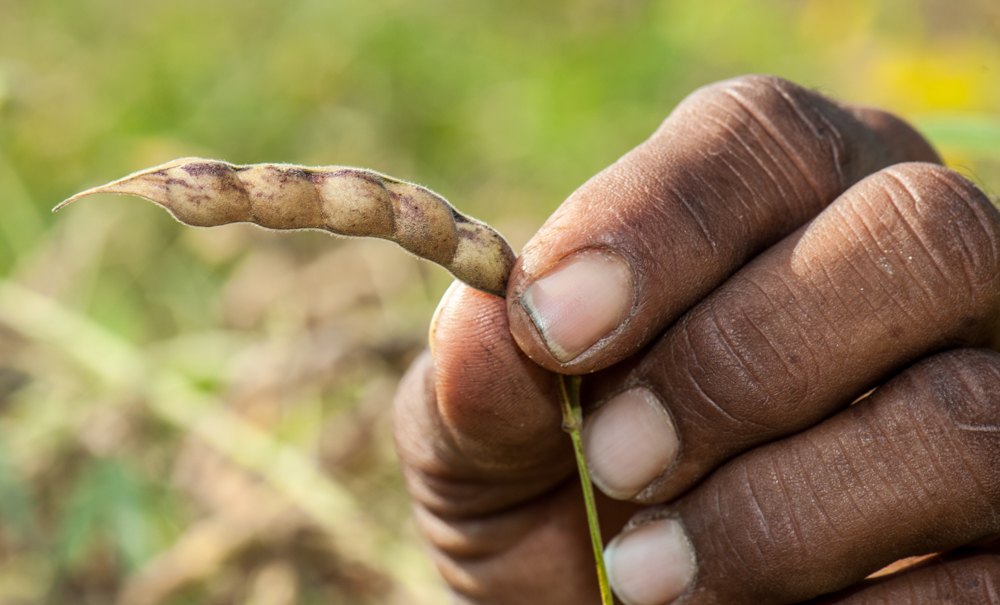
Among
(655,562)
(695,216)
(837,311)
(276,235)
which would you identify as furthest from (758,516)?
(276,235)

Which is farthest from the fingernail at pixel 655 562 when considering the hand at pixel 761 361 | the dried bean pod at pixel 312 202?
the dried bean pod at pixel 312 202

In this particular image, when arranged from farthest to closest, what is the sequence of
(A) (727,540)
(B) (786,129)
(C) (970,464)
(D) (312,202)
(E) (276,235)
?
1. (E) (276,235)
2. (B) (786,129)
3. (A) (727,540)
4. (C) (970,464)
5. (D) (312,202)

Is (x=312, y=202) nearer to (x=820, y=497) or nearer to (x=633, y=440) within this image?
(x=633, y=440)

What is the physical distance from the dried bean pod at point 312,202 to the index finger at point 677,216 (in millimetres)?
112

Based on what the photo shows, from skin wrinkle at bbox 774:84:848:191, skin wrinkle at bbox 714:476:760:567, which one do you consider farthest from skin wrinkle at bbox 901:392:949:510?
skin wrinkle at bbox 774:84:848:191

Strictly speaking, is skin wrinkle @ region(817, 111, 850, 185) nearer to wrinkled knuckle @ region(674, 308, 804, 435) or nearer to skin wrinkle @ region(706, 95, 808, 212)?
skin wrinkle @ region(706, 95, 808, 212)

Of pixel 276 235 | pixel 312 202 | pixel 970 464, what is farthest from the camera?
pixel 276 235

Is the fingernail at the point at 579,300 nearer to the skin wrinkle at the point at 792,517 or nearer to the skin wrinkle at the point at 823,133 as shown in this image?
the skin wrinkle at the point at 792,517

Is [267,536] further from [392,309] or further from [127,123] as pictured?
[127,123]

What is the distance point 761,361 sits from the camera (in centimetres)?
126

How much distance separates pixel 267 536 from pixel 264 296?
1029mm

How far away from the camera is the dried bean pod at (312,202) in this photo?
102 cm

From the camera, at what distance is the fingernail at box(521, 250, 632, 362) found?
1.21 meters

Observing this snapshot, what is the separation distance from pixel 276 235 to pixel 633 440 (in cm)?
255
